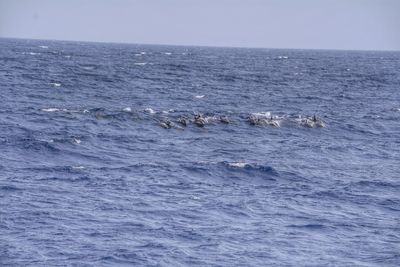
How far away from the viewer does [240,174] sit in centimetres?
4291

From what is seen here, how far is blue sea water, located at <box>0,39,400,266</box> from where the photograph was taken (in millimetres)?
28891

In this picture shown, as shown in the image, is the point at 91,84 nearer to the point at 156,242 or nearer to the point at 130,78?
the point at 130,78

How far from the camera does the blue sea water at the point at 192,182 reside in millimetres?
28891

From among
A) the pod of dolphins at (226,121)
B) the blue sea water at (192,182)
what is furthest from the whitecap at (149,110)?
the pod of dolphins at (226,121)

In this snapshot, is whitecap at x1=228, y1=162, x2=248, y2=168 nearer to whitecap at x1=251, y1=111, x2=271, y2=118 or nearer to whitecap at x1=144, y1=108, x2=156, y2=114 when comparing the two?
whitecap at x1=251, y1=111, x2=271, y2=118

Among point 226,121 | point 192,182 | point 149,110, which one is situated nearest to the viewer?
point 192,182

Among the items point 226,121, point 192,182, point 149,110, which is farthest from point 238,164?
point 149,110

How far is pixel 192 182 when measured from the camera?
40531mm

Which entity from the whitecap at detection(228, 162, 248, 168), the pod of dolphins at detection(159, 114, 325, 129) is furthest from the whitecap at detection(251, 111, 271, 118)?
the whitecap at detection(228, 162, 248, 168)

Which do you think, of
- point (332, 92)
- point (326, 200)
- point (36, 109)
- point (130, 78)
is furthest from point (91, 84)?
point (326, 200)

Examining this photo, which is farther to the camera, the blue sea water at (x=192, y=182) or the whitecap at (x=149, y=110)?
the whitecap at (x=149, y=110)

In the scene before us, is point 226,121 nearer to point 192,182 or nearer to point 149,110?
point 149,110

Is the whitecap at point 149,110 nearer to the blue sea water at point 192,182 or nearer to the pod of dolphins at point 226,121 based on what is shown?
the blue sea water at point 192,182

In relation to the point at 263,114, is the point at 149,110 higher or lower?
lower
